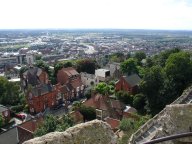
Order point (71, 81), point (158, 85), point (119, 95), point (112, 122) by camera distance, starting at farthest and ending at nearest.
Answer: point (71, 81)
point (119, 95)
point (158, 85)
point (112, 122)

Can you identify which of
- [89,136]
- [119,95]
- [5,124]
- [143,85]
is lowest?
[5,124]

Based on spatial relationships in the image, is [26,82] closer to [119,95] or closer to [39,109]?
[39,109]

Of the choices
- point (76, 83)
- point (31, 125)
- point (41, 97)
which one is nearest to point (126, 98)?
point (41, 97)

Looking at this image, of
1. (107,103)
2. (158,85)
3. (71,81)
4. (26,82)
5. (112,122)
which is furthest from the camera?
(26,82)

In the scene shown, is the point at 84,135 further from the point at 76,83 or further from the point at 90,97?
the point at 76,83

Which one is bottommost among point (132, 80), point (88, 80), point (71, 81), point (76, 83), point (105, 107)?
point (88, 80)

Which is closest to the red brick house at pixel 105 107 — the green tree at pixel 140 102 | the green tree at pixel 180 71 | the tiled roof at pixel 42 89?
the green tree at pixel 140 102

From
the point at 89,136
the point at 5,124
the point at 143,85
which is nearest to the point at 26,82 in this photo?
the point at 5,124

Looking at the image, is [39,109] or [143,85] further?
[39,109]
